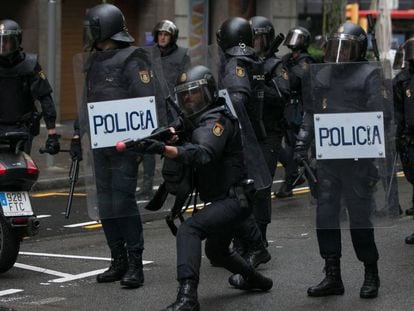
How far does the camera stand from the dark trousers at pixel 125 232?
8008 millimetres

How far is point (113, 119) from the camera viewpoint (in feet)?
25.7

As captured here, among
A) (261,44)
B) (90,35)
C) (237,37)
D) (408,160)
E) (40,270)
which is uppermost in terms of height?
(90,35)

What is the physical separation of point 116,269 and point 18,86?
6.89 feet

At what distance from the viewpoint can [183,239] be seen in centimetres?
707

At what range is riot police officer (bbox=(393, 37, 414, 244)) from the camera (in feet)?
33.7

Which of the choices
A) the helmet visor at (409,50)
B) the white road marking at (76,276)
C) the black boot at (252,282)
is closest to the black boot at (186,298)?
the black boot at (252,282)

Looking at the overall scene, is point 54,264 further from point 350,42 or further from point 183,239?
point 350,42

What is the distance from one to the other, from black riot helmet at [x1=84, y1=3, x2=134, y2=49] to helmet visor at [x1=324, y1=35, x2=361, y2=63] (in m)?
1.42

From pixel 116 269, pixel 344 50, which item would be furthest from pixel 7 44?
pixel 344 50

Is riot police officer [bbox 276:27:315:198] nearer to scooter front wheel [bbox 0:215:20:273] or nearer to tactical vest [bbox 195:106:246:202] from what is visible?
scooter front wheel [bbox 0:215:20:273]

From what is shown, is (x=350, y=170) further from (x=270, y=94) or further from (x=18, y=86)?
(x=18, y=86)

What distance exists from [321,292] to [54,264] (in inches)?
90.2

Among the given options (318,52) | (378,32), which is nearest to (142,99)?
(318,52)

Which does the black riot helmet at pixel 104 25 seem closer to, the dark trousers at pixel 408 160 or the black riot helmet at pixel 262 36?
the black riot helmet at pixel 262 36
